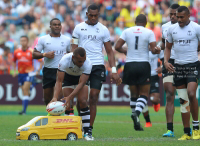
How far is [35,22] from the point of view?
2492 centimetres

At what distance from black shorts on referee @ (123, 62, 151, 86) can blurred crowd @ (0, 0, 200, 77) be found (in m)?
12.2

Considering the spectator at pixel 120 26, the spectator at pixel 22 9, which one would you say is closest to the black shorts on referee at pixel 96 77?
the spectator at pixel 120 26

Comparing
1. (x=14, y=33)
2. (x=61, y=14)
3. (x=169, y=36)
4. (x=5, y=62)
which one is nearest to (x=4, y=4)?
(x=14, y=33)

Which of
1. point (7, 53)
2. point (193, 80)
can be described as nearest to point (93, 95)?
point (193, 80)

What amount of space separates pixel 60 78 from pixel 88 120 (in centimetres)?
97

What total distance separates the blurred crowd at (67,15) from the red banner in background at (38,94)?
284cm

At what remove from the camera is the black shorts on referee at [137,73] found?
10.6m

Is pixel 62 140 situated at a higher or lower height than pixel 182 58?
lower

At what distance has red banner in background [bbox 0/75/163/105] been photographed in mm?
20297

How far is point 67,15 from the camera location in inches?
981

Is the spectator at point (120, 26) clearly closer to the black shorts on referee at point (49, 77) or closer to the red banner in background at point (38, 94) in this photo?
the red banner in background at point (38, 94)

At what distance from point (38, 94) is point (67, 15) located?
6.09 metres

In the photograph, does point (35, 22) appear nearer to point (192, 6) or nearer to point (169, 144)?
point (192, 6)

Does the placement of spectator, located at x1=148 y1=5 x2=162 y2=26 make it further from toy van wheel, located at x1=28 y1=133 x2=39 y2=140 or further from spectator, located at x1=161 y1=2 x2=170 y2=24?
toy van wheel, located at x1=28 y1=133 x2=39 y2=140
